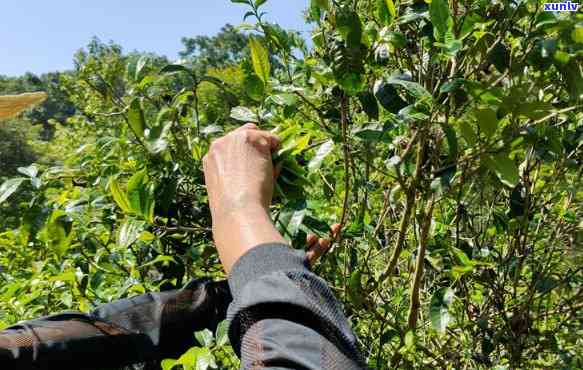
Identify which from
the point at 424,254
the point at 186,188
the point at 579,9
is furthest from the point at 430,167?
the point at 186,188

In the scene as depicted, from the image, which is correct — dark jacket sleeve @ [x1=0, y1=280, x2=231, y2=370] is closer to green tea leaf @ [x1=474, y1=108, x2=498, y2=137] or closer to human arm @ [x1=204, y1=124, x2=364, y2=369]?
human arm @ [x1=204, y1=124, x2=364, y2=369]

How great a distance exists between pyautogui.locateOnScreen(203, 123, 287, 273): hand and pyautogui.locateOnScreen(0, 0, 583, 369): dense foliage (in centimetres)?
10

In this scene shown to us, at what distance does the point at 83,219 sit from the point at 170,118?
38cm

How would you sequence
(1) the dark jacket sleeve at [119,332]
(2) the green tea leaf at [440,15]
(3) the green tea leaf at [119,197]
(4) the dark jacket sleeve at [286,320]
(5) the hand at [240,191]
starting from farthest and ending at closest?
(3) the green tea leaf at [119,197] < (2) the green tea leaf at [440,15] < (1) the dark jacket sleeve at [119,332] < (5) the hand at [240,191] < (4) the dark jacket sleeve at [286,320]

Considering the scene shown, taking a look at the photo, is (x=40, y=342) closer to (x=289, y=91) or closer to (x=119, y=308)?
(x=119, y=308)

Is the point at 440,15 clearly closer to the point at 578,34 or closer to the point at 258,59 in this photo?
the point at 578,34

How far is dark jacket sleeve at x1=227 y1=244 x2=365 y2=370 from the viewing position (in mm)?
668

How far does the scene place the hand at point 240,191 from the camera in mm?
853

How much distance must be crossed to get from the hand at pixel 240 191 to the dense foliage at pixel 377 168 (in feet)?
0.32

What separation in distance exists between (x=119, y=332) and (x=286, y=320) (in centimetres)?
65

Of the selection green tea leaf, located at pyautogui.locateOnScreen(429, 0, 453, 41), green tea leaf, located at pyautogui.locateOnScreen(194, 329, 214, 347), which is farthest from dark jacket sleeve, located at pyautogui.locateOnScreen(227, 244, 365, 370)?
green tea leaf, located at pyautogui.locateOnScreen(429, 0, 453, 41)

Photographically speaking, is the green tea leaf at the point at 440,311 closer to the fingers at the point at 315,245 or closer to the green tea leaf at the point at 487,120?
the fingers at the point at 315,245

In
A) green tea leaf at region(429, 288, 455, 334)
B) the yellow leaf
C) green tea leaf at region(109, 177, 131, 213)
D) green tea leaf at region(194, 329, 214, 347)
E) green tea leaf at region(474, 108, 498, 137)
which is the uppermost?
the yellow leaf

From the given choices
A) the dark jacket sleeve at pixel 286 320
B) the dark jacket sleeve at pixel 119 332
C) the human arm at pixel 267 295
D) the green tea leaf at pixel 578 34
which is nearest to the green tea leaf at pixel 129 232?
the dark jacket sleeve at pixel 119 332
